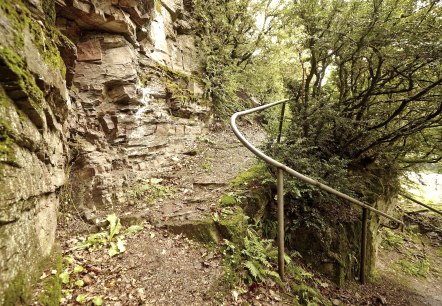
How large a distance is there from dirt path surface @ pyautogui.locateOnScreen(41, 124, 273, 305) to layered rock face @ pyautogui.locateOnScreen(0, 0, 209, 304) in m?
0.43

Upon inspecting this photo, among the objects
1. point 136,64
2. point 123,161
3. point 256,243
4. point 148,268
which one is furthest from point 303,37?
point 148,268

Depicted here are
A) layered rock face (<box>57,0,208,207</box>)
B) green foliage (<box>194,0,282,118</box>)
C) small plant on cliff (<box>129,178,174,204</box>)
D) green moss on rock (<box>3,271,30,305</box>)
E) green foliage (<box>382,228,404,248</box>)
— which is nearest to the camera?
green moss on rock (<box>3,271,30,305</box>)

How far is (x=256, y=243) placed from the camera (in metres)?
3.56

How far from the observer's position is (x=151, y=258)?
329cm

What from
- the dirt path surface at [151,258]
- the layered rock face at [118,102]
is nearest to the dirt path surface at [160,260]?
the dirt path surface at [151,258]

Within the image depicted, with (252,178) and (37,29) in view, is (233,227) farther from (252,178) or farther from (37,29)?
(37,29)

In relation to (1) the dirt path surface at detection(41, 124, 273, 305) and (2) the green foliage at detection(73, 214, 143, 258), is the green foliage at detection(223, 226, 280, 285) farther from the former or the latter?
(2) the green foliage at detection(73, 214, 143, 258)

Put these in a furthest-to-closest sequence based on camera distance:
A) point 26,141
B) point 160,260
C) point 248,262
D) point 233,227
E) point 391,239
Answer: point 391,239, point 233,227, point 160,260, point 248,262, point 26,141

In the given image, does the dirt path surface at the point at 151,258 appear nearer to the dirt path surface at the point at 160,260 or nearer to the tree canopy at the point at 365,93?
the dirt path surface at the point at 160,260

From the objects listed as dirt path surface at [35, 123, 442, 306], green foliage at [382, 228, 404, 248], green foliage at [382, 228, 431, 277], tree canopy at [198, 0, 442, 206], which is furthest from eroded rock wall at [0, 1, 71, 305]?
green foliage at [382, 228, 404, 248]

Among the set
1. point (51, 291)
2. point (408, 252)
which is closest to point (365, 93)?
point (51, 291)

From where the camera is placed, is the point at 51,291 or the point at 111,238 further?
the point at 111,238

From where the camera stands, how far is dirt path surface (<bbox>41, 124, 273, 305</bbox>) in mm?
2680

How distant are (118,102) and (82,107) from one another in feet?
2.53
